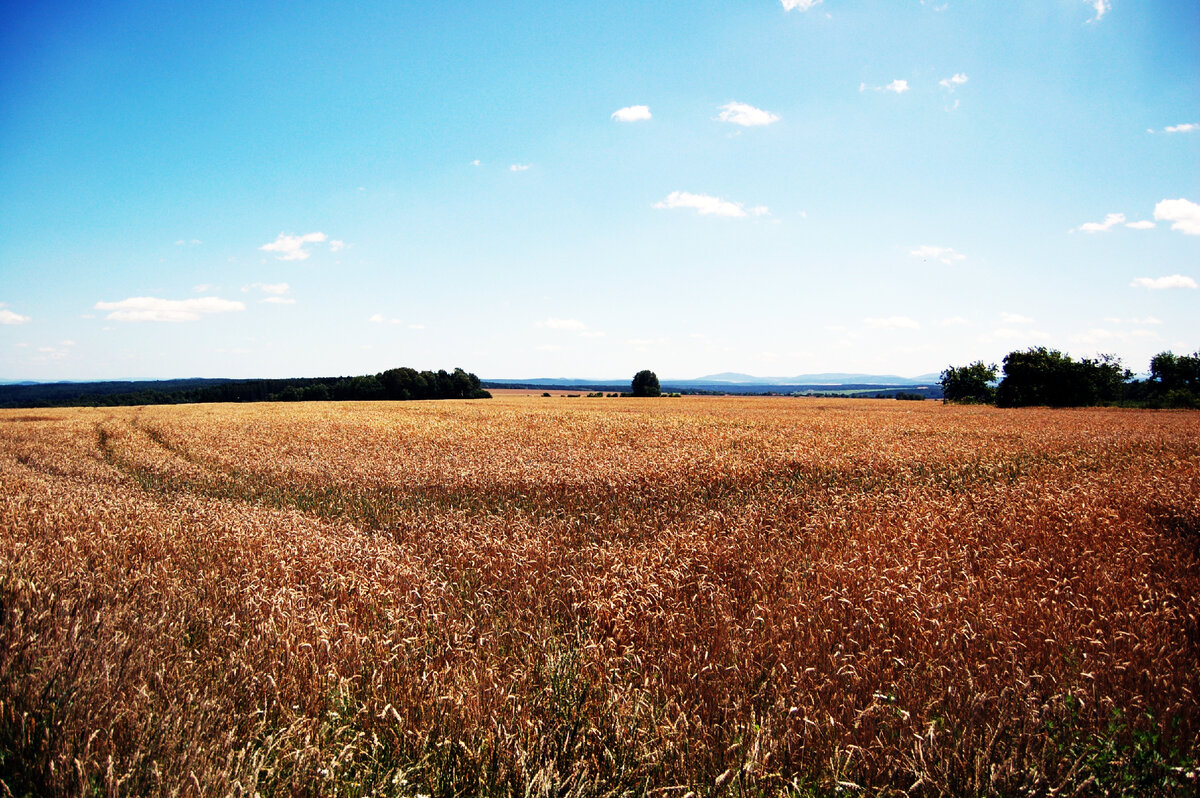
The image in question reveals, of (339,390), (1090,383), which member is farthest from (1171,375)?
(339,390)

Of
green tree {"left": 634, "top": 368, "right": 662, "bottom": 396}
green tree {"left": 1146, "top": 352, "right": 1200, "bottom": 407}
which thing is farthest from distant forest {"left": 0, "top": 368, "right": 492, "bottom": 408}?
green tree {"left": 1146, "top": 352, "right": 1200, "bottom": 407}

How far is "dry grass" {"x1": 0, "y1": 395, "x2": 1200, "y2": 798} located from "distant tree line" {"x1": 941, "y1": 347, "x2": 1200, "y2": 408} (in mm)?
72777

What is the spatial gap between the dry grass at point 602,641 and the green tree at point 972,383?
9039 cm

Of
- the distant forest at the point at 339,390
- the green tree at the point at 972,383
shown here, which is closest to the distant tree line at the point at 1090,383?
the green tree at the point at 972,383

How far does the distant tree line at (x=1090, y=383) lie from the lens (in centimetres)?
6706

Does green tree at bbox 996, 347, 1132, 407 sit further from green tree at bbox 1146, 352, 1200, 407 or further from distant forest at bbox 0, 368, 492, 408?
distant forest at bbox 0, 368, 492, 408

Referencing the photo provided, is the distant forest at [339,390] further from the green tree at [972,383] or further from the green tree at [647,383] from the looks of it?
the green tree at [972,383]

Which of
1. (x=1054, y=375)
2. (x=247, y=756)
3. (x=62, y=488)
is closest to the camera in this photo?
(x=247, y=756)

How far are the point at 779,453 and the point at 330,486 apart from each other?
35.8 ft

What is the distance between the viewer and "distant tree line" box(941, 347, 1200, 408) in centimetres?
6706

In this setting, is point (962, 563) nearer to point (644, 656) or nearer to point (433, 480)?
point (644, 656)

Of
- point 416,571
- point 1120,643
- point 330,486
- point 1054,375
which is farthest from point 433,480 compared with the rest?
point 1054,375

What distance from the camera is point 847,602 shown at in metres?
5.12

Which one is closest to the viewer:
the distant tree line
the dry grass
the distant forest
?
the dry grass
